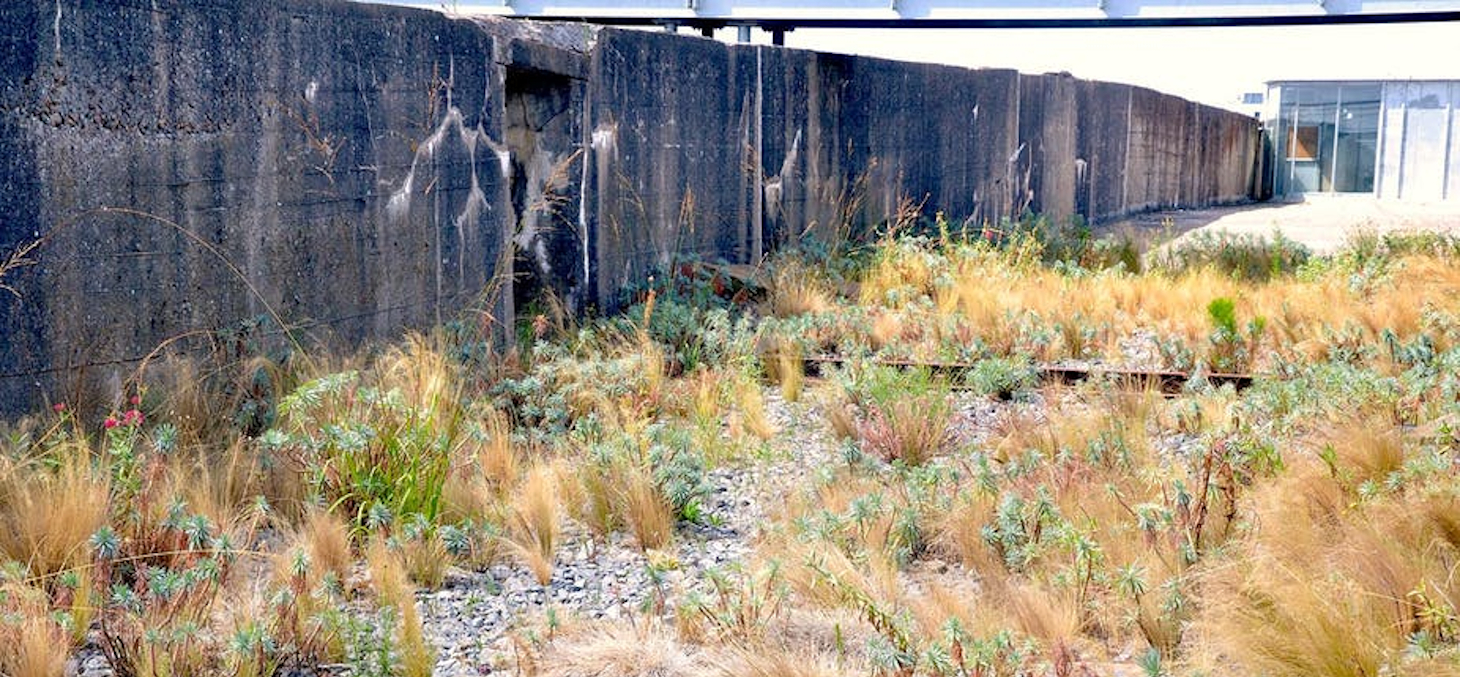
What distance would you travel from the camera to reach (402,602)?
4469mm

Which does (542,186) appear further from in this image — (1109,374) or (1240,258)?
(1240,258)

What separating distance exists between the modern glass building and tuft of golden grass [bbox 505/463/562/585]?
113ft

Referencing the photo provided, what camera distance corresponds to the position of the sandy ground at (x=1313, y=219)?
21469 mm

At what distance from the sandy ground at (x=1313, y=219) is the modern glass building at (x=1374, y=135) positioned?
1.19 metres

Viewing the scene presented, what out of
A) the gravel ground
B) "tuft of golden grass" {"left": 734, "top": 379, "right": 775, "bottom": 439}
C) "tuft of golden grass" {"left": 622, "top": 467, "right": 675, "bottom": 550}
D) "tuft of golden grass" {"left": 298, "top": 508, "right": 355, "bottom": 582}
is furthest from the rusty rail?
"tuft of golden grass" {"left": 298, "top": 508, "right": 355, "bottom": 582}

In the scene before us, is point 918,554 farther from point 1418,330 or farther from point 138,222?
point 1418,330

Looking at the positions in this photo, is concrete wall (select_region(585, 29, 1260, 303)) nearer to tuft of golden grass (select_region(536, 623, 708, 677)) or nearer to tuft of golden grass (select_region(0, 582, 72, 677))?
tuft of golden grass (select_region(536, 623, 708, 677))

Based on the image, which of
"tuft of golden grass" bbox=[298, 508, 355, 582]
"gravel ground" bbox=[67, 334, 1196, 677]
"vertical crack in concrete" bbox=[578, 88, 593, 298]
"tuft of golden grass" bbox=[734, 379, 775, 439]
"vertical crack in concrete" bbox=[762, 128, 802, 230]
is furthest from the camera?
"vertical crack in concrete" bbox=[762, 128, 802, 230]

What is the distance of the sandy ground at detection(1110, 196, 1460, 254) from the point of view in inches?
845

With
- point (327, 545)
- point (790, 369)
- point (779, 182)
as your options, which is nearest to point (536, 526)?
point (327, 545)

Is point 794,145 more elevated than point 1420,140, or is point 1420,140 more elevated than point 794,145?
point 794,145

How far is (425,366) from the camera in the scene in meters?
6.29

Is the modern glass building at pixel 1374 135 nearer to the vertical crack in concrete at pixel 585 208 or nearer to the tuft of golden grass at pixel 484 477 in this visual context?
the vertical crack in concrete at pixel 585 208

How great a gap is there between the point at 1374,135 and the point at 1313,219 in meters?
11.3
